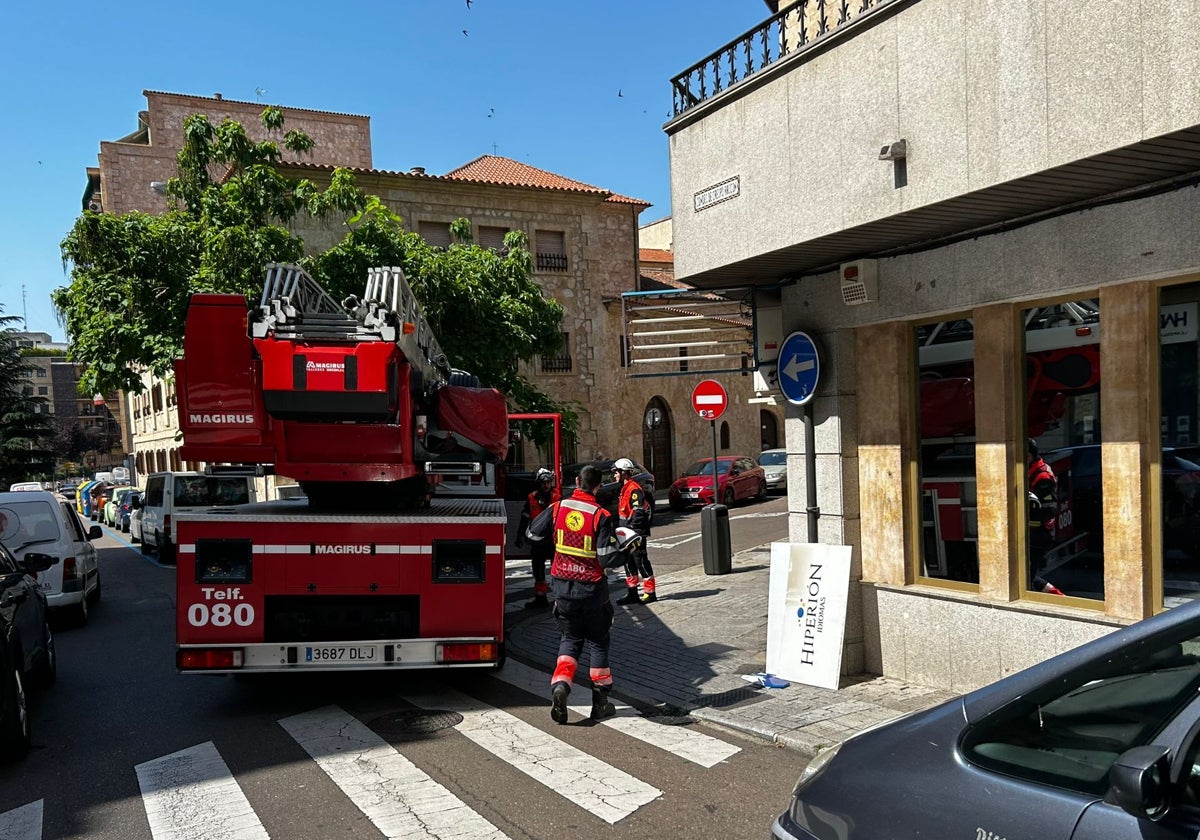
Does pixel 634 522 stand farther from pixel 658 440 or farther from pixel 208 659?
pixel 658 440

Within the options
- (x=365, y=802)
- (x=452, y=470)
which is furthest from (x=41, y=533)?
(x=365, y=802)

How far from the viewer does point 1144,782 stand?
6.26ft

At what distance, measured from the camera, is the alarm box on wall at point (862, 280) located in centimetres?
683

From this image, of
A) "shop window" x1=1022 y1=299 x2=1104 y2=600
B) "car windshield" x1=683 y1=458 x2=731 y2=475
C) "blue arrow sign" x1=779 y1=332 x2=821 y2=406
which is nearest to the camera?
"shop window" x1=1022 y1=299 x2=1104 y2=600

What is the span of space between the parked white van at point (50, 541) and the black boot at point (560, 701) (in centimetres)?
770

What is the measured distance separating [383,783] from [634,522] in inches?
236

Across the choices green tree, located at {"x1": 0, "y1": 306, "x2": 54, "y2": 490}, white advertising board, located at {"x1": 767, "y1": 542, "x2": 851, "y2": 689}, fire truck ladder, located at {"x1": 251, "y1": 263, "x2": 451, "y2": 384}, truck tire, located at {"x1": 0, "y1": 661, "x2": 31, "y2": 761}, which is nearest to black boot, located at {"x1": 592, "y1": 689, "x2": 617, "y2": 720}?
white advertising board, located at {"x1": 767, "y1": 542, "x2": 851, "y2": 689}

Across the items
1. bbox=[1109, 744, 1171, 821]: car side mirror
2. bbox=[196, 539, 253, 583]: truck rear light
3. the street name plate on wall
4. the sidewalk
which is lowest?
the sidewalk

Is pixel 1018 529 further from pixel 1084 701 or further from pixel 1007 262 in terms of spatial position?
pixel 1084 701

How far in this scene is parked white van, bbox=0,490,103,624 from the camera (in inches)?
428

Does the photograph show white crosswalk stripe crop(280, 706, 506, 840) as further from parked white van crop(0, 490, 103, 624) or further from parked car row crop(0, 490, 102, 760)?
parked white van crop(0, 490, 103, 624)

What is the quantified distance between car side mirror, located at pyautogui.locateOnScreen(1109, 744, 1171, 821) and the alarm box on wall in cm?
523

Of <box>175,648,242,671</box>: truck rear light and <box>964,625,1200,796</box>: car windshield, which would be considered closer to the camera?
<box>964,625,1200,796</box>: car windshield

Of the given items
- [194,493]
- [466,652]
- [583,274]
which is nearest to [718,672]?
[466,652]
